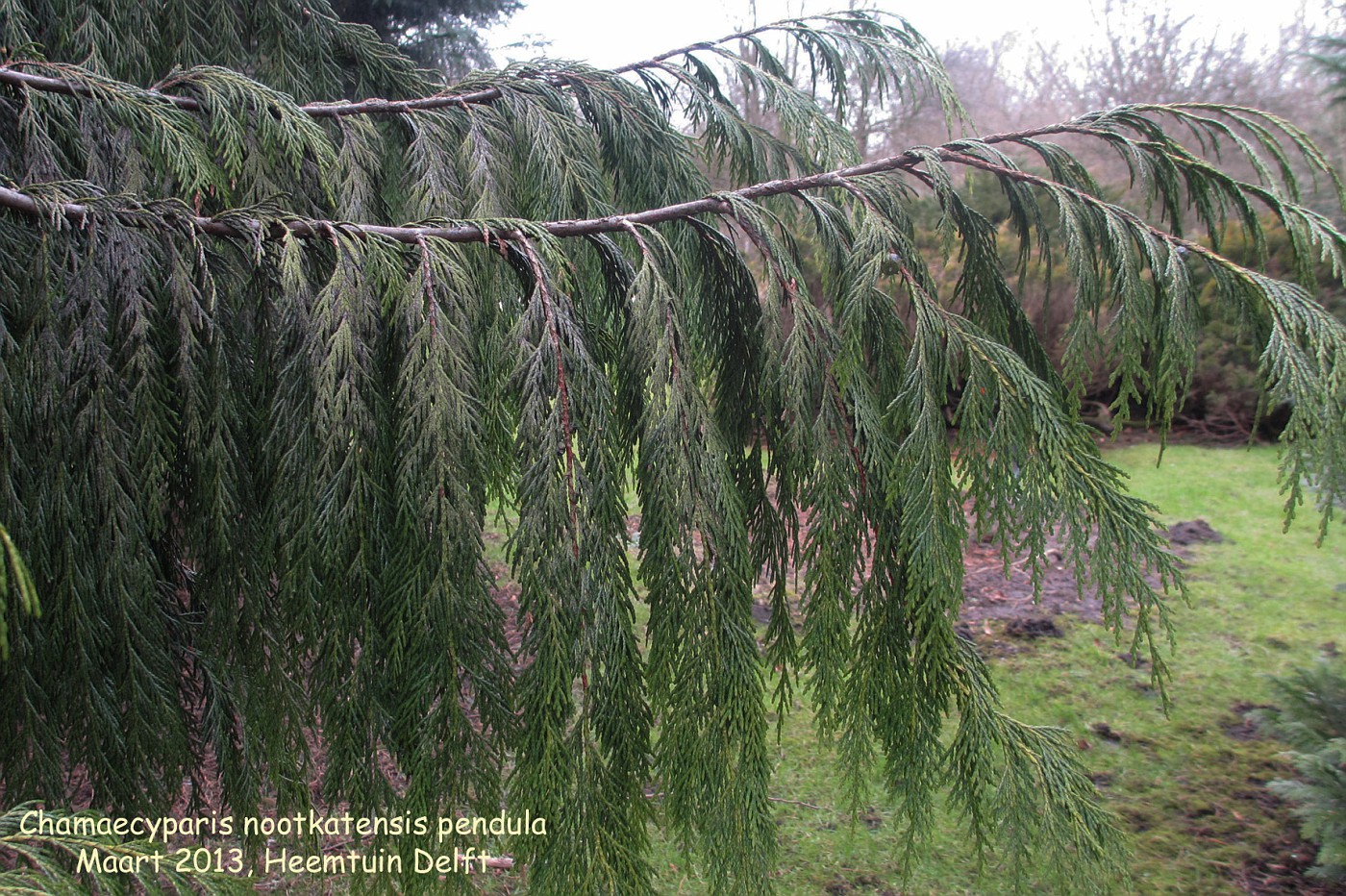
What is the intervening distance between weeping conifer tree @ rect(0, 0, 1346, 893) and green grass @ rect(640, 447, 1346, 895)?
1.55 metres

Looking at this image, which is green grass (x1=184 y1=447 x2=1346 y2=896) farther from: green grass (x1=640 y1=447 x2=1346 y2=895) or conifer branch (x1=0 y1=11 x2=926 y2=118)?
conifer branch (x1=0 y1=11 x2=926 y2=118)

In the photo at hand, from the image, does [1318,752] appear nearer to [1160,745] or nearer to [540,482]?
[1160,745]

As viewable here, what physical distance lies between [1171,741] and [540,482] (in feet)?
18.0

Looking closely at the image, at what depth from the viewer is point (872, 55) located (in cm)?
272

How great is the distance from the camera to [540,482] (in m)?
1.39

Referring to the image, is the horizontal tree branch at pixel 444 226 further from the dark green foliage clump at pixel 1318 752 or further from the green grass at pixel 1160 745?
the dark green foliage clump at pixel 1318 752

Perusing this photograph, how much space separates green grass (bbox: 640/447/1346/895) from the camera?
4.29 meters

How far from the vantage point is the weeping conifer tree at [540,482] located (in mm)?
1396

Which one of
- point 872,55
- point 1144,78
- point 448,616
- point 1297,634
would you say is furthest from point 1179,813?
point 1144,78

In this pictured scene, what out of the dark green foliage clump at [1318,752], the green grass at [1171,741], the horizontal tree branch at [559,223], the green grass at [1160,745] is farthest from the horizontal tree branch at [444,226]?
the dark green foliage clump at [1318,752]

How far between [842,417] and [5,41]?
241cm

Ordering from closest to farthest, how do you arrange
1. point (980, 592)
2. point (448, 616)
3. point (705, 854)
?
point (448, 616) < point (705, 854) < point (980, 592)

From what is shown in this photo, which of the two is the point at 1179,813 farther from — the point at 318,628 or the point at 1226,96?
the point at 1226,96

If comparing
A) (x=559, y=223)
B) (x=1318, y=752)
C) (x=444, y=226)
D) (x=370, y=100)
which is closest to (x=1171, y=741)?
(x=1318, y=752)
